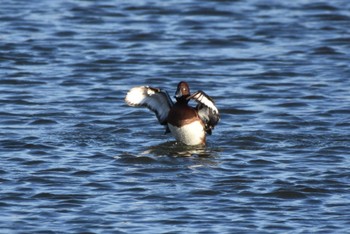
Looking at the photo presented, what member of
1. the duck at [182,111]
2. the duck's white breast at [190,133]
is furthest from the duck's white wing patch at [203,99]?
the duck's white breast at [190,133]

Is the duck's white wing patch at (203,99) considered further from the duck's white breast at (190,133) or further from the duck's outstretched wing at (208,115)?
the duck's white breast at (190,133)

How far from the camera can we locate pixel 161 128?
14039 millimetres

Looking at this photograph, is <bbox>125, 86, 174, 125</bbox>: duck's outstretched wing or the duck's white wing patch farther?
<bbox>125, 86, 174, 125</bbox>: duck's outstretched wing

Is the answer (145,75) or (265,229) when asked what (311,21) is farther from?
(265,229)

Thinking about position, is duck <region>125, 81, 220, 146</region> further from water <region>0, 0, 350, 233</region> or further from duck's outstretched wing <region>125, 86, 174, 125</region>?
water <region>0, 0, 350, 233</region>

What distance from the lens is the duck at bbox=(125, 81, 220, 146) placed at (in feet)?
41.4

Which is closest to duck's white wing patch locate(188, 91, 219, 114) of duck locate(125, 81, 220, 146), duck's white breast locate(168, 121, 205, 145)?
duck locate(125, 81, 220, 146)

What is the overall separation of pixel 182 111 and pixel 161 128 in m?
1.40

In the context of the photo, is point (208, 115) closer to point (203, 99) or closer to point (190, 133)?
point (190, 133)

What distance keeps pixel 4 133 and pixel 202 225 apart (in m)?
4.45

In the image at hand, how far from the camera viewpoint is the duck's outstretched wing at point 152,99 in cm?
1285

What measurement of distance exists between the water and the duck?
21cm

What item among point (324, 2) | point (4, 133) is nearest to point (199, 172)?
point (4, 133)

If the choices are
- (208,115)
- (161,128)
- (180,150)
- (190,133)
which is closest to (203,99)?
(190,133)
